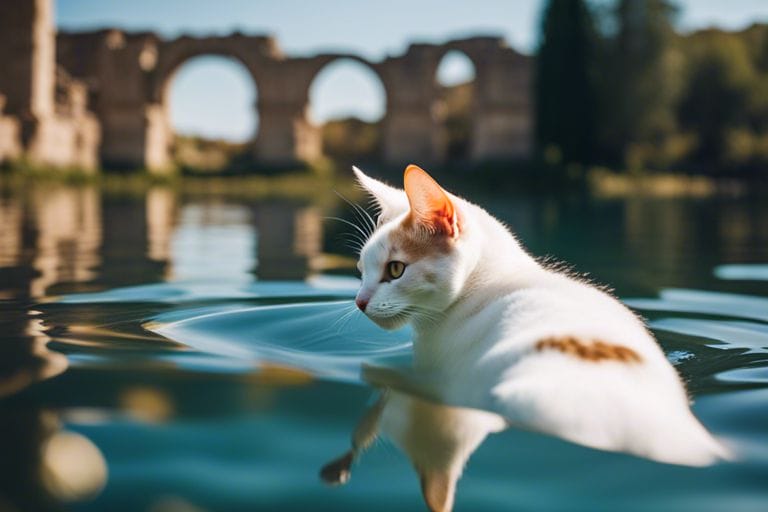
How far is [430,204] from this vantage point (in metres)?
2.12

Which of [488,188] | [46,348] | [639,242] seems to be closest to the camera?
[46,348]

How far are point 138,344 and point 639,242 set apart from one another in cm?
574

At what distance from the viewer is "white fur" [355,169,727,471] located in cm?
149

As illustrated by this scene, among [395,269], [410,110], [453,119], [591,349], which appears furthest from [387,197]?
[453,119]

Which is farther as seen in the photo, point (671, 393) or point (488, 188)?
point (488, 188)

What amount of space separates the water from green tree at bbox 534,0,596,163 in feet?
61.6

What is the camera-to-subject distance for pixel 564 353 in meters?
1.64

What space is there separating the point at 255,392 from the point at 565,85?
22.7 metres

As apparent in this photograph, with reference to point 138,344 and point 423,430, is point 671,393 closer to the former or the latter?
point 423,430

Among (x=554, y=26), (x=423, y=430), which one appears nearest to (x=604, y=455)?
(x=423, y=430)

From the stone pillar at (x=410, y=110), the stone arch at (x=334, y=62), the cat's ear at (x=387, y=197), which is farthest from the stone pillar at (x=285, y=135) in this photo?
the cat's ear at (x=387, y=197)

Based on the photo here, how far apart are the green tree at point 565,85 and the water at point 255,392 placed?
1879 cm

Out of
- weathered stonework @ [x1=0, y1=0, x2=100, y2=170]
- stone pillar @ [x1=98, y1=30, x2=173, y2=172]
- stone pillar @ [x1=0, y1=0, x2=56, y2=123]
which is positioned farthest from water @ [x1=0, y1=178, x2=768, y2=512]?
stone pillar @ [x1=98, y1=30, x2=173, y2=172]

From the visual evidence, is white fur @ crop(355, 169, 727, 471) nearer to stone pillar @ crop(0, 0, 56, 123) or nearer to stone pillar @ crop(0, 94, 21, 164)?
stone pillar @ crop(0, 94, 21, 164)
